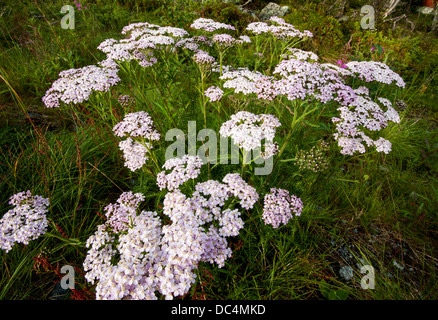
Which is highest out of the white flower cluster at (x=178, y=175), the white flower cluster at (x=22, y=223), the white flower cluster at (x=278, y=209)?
the white flower cluster at (x=178, y=175)

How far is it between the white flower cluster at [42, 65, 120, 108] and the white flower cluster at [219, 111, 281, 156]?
1.52 meters

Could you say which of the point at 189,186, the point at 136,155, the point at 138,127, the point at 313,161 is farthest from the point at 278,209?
the point at 138,127

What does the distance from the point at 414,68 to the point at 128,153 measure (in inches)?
290

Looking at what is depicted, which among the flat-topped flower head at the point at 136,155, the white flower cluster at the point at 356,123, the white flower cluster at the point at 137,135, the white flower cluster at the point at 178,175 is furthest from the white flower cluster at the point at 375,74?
the flat-topped flower head at the point at 136,155

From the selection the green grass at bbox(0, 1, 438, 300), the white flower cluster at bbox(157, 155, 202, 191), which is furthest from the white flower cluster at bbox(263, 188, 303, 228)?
the white flower cluster at bbox(157, 155, 202, 191)

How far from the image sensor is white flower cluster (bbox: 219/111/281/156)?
6.92 ft

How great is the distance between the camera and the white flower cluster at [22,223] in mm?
1762

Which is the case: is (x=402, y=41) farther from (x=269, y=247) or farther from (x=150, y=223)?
(x=150, y=223)

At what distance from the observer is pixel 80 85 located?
2.52 metres

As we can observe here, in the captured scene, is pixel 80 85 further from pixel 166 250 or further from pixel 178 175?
pixel 166 250

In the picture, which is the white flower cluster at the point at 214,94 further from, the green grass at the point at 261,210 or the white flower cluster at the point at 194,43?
the white flower cluster at the point at 194,43

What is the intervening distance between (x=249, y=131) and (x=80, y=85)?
198 cm

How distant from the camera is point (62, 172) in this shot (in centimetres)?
292

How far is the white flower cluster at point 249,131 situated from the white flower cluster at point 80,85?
59.8 inches
